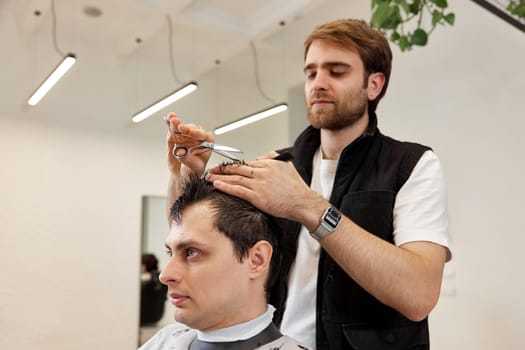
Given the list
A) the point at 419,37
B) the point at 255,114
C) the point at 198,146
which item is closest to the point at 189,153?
the point at 198,146

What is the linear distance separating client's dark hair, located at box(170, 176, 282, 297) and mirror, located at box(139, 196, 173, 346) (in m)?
4.57

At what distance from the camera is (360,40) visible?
4.50 ft

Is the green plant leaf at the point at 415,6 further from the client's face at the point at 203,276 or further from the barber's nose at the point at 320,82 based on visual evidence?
the client's face at the point at 203,276

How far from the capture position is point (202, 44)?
5797 millimetres

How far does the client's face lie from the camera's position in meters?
1.09

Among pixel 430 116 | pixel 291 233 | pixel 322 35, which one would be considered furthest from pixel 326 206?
pixel 430 116

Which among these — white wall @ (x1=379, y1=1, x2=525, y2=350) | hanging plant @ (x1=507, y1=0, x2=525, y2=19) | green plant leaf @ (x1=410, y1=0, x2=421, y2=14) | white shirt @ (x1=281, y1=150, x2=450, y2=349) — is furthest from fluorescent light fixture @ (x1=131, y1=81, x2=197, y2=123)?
white shirt @ (x1=281, y1=150, x2=450, y2=349)

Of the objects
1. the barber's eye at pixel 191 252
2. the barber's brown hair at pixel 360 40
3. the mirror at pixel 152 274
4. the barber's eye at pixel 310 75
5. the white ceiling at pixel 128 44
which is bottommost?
the mirror at pixel 152 274

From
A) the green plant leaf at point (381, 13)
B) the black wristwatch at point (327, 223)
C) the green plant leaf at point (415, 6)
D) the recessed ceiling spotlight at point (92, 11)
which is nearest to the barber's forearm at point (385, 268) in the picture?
the black wristwatch at point (327, 223)

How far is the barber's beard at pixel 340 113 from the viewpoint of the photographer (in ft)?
4.49

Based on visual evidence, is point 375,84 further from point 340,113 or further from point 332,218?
point 332,218

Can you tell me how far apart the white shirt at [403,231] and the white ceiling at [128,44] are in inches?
145

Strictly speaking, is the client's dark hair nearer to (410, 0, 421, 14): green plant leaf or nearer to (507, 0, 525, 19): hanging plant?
(410, 0, 421, 14): green plant leaf

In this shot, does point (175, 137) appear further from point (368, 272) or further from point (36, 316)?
point (36, 316)
